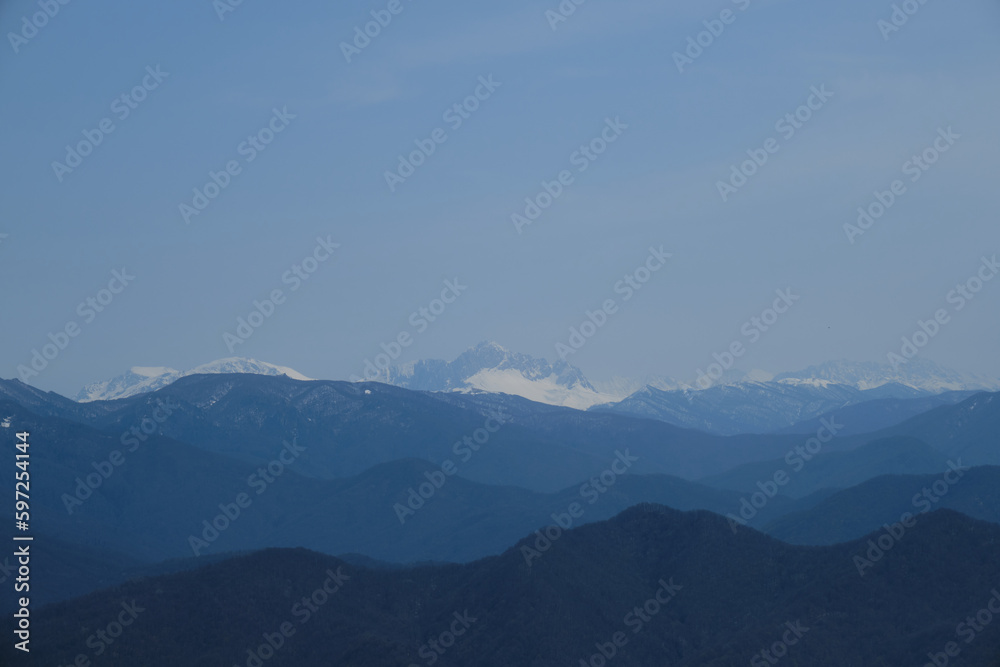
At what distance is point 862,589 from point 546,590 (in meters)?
26.7

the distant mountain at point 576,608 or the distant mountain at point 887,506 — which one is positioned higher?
the distant mountain at point 576,608

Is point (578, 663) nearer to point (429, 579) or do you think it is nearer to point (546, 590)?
point (546, 590)

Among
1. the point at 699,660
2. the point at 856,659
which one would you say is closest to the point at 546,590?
the point at 699,660

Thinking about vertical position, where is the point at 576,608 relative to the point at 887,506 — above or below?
above

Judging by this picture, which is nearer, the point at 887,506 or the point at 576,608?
the point at 576,608

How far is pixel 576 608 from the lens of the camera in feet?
314

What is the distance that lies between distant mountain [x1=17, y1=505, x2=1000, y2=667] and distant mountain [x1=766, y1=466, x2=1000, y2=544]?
86.8 meters

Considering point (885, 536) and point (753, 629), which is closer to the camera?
point (753, 629)

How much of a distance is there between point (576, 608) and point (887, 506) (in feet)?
385

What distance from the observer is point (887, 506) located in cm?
19475

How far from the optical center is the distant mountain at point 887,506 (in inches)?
7190

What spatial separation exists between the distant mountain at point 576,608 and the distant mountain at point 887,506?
86.8 metres

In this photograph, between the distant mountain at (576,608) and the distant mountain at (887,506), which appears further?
the distant mountain at (887,506)

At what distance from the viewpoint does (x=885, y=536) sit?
97.9 meters
